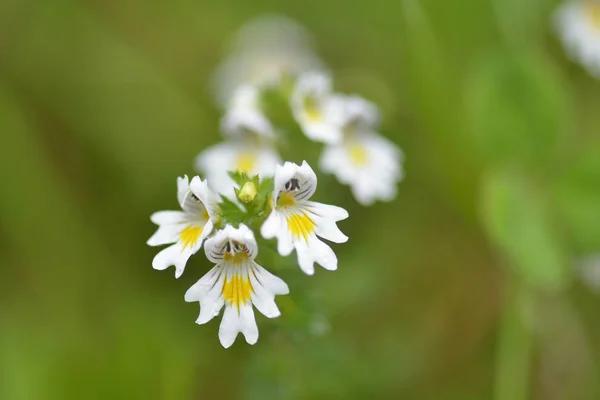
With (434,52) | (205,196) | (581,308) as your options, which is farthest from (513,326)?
(205,196)

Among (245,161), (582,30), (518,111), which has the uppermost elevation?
(582,30)

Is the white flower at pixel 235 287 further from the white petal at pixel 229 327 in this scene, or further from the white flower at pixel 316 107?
the white flower at pixel 316 107

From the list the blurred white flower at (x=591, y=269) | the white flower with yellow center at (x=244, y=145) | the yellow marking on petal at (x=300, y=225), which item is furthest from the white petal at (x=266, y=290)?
the blurred white flower at (x=591, y=269)

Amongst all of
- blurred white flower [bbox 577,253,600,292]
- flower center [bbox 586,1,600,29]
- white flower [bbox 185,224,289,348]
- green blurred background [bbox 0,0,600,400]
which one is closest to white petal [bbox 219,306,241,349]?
white flower [bbox 185,224,289,348]

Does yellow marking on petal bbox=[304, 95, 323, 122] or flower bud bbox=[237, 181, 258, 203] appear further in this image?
yellow marking on petal bbox=[304, 95, 323, 122]

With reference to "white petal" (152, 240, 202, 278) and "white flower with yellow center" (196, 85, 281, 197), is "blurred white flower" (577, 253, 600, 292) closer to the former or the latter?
"white flower with yellow center" (196, 85, 281, 197)

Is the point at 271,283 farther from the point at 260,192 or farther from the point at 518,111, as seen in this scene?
the point at 518,111

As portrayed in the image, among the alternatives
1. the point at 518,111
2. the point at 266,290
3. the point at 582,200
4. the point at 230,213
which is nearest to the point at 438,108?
the point at 518,111
